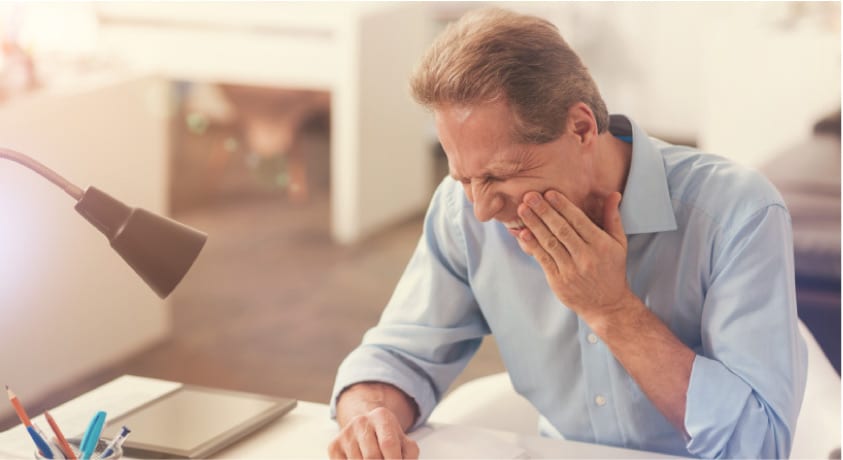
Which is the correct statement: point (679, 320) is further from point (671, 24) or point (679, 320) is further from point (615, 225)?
point (671, 24)

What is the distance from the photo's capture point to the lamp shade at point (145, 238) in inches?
48.7

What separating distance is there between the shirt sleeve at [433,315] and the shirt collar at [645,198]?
0.23m

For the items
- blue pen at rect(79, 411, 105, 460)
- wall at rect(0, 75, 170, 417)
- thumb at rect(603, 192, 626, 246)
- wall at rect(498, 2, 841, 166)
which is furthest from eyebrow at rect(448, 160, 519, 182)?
wall at rect(498, 2, 841, 166)

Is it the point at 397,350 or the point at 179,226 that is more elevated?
the point at 179,226

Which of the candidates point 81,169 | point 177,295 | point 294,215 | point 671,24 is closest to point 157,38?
point 294,215

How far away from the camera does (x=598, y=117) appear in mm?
1431

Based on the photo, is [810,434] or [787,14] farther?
[787,14]

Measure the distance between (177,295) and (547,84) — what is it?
2.90 m

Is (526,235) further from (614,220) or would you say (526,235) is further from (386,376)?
(386,376)

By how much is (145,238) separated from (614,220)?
55cm

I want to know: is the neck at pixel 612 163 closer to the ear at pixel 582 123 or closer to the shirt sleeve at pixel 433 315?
the ear at pixel 582 123

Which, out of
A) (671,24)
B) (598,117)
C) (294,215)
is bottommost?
(294,215)

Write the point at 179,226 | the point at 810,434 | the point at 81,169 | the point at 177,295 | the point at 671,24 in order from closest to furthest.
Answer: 1. the point at 179,226
2. the point at 810,434
3. the point at 81,169
4. the point at 177,295
5. the point at 671,24

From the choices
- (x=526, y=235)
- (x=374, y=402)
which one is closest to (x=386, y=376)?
(x=374, y=402)
